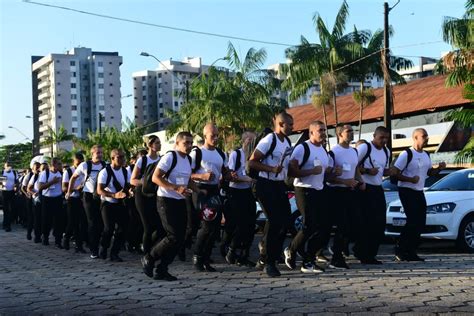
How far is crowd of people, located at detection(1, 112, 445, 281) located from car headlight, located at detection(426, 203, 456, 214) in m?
1.30

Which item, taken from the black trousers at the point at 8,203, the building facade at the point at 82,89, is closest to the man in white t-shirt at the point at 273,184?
the black trousers at the point at 8,203

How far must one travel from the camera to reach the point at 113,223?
10.8 m

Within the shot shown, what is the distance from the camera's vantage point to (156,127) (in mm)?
133125

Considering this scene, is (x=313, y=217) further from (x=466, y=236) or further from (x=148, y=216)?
(x=466, y=236)

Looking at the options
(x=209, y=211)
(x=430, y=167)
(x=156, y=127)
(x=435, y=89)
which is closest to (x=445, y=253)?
(x=430, y=167)

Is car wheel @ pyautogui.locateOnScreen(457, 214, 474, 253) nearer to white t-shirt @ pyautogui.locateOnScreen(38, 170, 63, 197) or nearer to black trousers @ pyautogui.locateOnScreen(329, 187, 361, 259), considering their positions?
black trousers @ pyautogui.locateOnScreen(329, 187, 361, 259)

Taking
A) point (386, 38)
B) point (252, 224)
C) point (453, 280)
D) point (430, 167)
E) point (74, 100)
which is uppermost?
point (74, 100)

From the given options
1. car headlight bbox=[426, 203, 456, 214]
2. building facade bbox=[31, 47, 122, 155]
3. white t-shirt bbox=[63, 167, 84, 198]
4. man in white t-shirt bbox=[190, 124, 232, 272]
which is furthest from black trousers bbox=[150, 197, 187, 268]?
building facade bbox=[31, 47, 122, 155]

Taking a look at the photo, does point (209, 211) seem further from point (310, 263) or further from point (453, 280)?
point (453, 280)

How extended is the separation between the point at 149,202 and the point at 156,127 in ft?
409

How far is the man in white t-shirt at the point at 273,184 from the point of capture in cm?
834

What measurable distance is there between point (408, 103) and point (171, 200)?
1259 inches

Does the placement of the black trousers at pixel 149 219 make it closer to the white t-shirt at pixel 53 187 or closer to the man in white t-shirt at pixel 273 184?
the man in white t-shirt at pixel 273 184

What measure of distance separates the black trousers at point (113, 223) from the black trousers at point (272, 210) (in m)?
3.17
